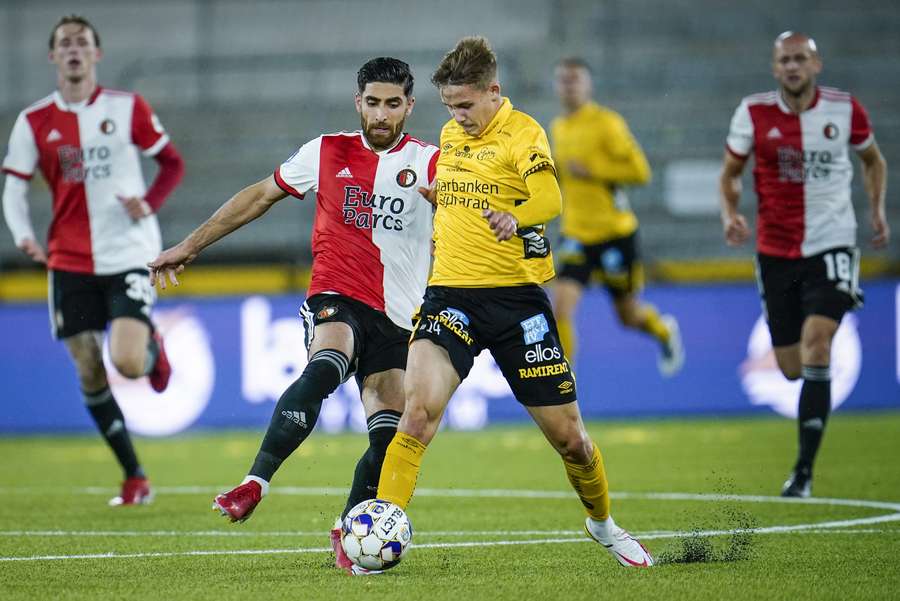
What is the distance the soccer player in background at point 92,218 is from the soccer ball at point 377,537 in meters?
3.56

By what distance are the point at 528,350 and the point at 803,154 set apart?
145 inches

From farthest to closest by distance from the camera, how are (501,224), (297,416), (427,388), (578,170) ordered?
1. (578,170)
2. (297,416)
3. (427,388)
4. (501,224)

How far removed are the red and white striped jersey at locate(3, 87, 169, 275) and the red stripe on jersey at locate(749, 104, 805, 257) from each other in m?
3.72

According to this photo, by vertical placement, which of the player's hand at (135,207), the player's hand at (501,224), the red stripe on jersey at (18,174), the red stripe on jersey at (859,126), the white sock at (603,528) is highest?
the red stripe on jersey at (859,126)

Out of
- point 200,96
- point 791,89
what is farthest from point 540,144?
point 200,96

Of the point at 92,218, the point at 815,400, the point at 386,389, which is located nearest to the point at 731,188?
the point at 815,400

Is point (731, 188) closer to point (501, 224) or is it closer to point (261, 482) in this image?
point (501, 224)

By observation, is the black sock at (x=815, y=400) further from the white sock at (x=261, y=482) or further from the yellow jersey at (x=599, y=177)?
the yellow jersey at (x=599, y=177)

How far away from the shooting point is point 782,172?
869 cm

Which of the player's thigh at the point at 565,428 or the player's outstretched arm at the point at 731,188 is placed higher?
the player's outstretched arm at the point at 731,188

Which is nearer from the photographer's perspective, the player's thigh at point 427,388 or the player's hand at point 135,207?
the player's thigh at point 427,388

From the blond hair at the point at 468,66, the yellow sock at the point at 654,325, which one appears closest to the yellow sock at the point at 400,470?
the blond hair at the point at 468,66

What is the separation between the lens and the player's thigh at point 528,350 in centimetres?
557

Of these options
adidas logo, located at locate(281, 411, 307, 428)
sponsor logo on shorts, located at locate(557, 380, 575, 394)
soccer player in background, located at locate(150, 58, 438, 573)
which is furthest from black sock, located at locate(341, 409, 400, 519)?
sponsor logo on shorts, located at locate(557, 380, 575, 394)
